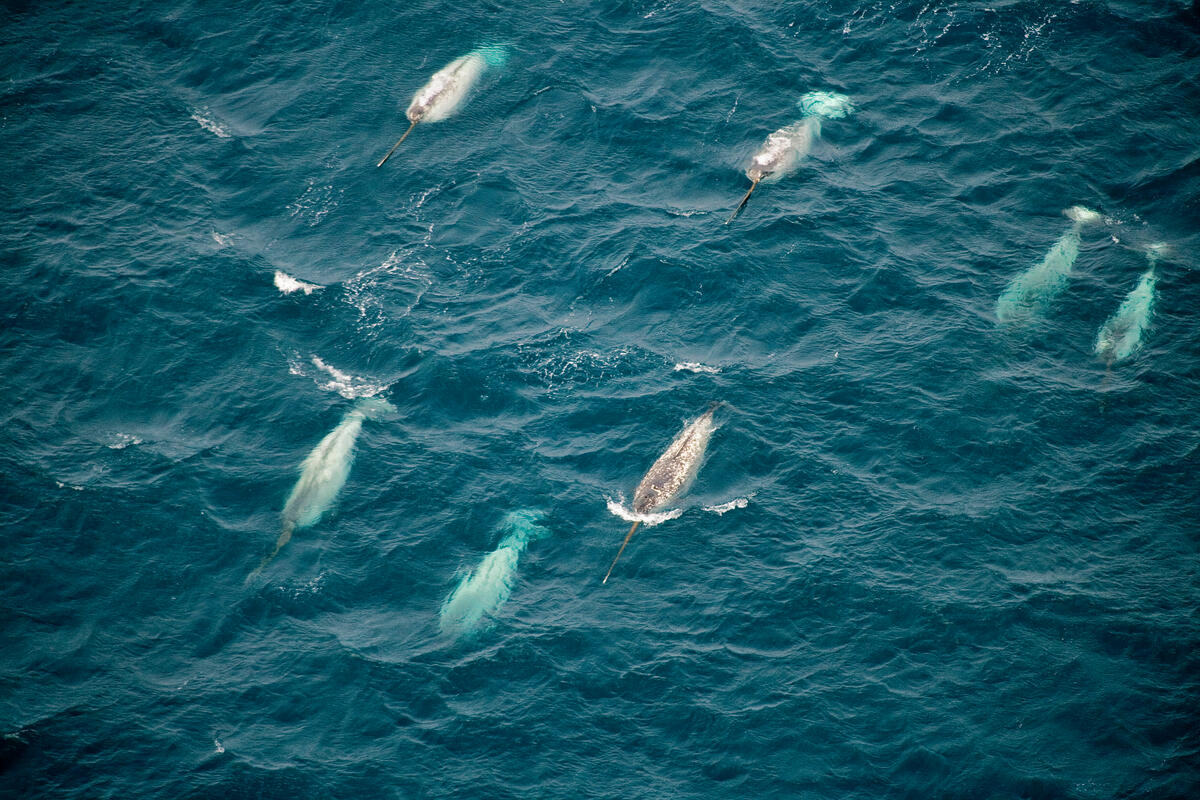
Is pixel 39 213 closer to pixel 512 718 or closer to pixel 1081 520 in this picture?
pixel 512 718

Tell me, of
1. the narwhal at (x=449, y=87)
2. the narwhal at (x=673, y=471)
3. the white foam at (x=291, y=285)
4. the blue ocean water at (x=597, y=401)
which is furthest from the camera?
the narwhal at (x=449, y=87)

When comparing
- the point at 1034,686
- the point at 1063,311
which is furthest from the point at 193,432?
the point at 1063,311

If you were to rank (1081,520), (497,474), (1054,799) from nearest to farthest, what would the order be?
(1054,799) < (1081,520) < (497,474)

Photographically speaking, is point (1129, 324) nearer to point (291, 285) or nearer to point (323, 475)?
point (323, 475)

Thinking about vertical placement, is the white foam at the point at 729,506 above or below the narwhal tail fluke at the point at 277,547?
above

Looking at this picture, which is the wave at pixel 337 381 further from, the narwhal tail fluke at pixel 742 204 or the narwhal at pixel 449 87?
the narwhal tail fluke at pixel 742 204

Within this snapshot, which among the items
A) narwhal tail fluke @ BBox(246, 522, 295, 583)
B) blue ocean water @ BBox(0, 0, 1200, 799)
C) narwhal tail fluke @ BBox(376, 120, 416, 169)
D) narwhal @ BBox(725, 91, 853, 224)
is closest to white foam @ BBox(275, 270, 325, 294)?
blue ocean water @ BBox(0, 0, 1200, 799)

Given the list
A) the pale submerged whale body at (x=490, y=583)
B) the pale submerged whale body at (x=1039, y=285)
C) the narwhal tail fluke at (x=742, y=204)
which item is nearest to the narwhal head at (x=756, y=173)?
the narwhal tail fluke at (x=742, y=204)
